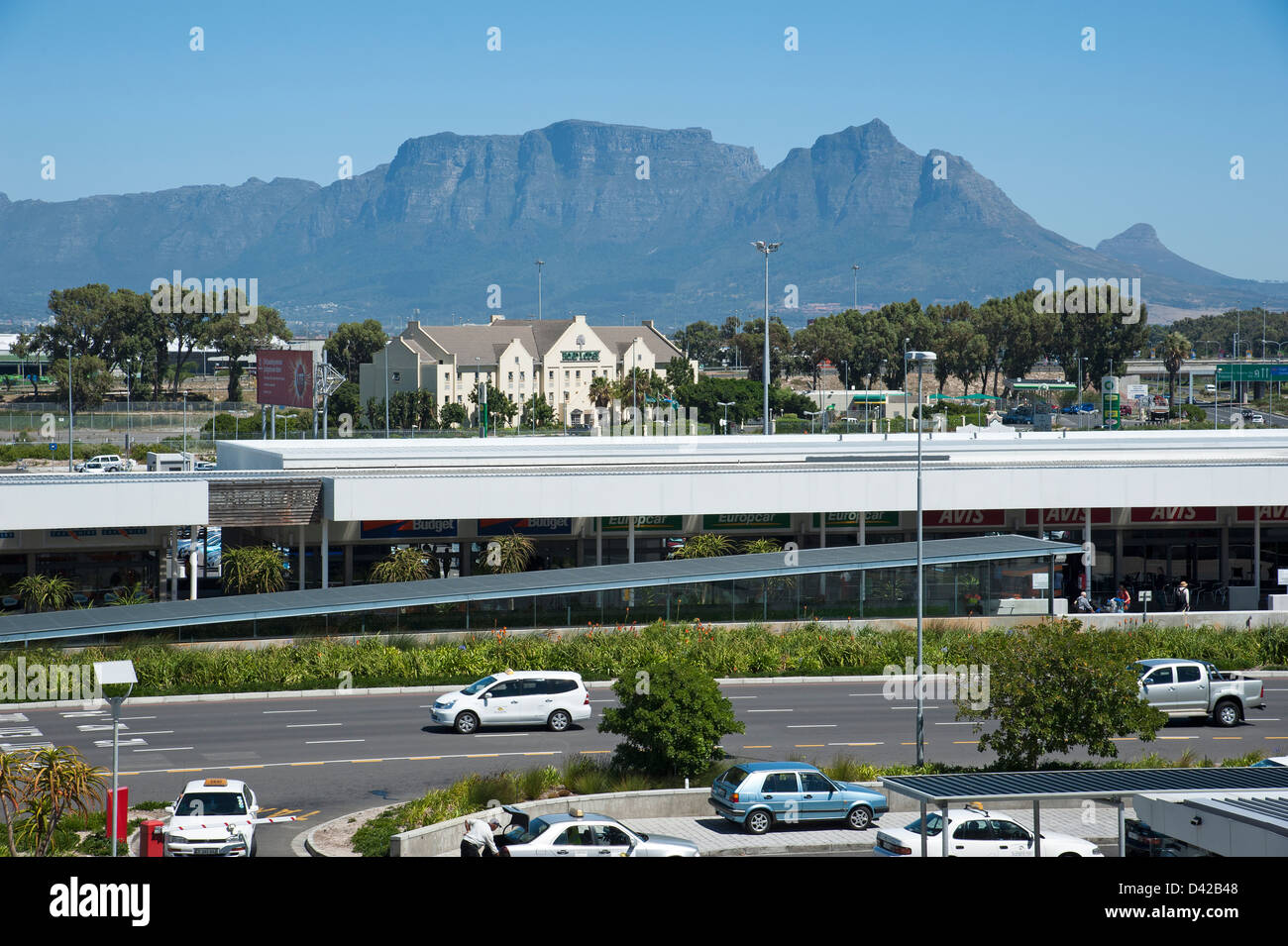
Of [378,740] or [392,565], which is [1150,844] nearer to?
[378,740]

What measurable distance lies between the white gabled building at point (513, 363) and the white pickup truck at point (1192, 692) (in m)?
102

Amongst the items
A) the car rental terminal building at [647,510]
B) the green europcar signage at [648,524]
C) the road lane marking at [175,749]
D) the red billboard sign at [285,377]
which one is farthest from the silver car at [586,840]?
the red billboard sign at [285,377]

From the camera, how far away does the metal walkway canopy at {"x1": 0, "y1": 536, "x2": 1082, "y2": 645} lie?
34.7 m

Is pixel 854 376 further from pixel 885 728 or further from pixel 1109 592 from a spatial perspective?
pixel 885 728

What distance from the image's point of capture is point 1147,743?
28.4m

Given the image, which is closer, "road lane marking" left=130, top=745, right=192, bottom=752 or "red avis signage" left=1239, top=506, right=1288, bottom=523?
"road lane marking" left=130, top=745, right=192, bottom=752

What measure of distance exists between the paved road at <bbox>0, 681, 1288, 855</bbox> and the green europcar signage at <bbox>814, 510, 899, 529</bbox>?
14617mm

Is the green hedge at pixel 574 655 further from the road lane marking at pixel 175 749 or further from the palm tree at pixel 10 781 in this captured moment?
the palm tree at pixel 10 781

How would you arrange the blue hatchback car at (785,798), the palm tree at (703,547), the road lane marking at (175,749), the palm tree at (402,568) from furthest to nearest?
the palm tree at (703,547) → the palm tree at (402,568) → the road lane marking at (175,749) → the blue hatchback car at (785,798)

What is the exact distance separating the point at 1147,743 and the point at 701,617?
1455 centimetres

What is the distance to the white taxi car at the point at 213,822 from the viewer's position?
62.1ft

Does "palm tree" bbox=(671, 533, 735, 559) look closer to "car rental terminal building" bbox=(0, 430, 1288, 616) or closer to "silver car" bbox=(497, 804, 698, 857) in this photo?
"car rental terminal building" bbox=(0, 430, 1288, 616)

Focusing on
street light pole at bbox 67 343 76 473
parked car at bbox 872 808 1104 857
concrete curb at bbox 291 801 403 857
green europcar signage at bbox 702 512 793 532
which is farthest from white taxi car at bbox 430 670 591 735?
street light pole at bbox 67 343 76 473

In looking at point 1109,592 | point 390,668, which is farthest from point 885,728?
point 1109,592
